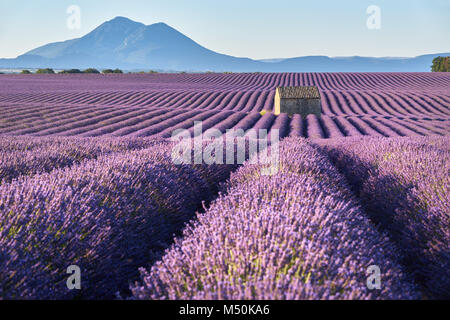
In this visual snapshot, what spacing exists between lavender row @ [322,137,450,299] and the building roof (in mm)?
19458

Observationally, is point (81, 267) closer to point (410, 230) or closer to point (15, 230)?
point (15, 230)

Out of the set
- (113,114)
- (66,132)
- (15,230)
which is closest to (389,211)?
A: (15,230)

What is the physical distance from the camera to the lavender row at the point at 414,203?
10.0 feet

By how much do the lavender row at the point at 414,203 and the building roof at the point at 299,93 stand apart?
1946 cm

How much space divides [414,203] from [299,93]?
898 inches

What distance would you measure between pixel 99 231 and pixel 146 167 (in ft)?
5.22
